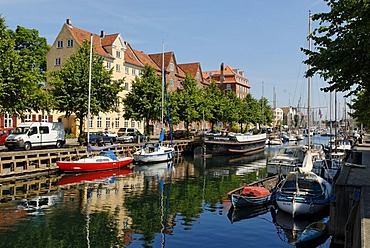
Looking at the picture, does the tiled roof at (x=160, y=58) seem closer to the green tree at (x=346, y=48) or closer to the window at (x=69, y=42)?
the window at (x=69, y=42)

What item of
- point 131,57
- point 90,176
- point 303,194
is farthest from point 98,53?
point 303,194

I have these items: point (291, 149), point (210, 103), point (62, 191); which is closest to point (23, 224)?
point (62, 191)

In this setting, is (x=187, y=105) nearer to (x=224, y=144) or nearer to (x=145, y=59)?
(x=224, y=144)

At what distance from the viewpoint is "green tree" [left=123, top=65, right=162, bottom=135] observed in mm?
49344

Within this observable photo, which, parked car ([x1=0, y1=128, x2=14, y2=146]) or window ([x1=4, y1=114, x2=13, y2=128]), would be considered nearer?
parked car ([x1=0, y1=128, x2=14, y2=146])

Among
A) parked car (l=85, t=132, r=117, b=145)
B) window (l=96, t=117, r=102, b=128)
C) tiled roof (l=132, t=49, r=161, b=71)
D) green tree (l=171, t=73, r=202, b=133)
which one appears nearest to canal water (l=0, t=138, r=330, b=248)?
parked car (l=85, t=132, r=117, b=145)

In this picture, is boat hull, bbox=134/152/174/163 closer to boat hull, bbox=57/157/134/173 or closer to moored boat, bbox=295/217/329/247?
boat hull, bbox=57/157/134/173

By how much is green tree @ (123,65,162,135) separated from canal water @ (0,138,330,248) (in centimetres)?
2045

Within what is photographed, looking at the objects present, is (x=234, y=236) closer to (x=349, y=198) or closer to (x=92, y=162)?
(x=349, y=198)

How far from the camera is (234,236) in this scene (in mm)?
15758

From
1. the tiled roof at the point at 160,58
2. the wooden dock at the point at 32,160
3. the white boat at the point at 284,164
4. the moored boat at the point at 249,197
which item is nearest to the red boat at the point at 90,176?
the wooden dock at the point at 32,160

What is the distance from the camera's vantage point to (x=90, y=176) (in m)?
30.7

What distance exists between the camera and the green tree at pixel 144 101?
162 ft

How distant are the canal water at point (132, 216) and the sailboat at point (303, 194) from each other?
0.67m
